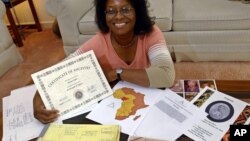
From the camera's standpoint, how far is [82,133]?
83 centimetres

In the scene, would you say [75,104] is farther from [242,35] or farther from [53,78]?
[242,35]

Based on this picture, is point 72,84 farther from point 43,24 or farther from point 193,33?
point 43,24

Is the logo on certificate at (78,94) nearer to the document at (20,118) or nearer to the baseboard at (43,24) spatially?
the document at (20,118)

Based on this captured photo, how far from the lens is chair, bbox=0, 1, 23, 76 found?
2.31 metres

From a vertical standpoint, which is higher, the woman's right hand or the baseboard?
the woman's right hand

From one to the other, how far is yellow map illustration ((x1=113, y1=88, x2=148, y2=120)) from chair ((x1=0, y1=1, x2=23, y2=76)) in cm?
170

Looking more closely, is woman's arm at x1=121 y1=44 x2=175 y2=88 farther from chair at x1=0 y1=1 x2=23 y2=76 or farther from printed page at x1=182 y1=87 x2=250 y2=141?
chair at x1=0 y1=1 x2=23 y2=76

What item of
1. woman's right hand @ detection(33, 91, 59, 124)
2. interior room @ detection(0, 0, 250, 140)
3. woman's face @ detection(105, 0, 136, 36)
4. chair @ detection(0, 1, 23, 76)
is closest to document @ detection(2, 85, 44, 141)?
woman's right hand @ detection(33, 91, 59, 124)

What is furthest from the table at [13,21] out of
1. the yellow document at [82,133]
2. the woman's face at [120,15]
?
the yellow document at [82,133]

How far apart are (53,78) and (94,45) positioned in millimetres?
337

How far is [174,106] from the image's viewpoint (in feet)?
2.96

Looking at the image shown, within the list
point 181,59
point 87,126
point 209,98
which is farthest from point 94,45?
point 181,59

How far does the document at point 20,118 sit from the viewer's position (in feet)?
2.89

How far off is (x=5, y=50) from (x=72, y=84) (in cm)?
166
